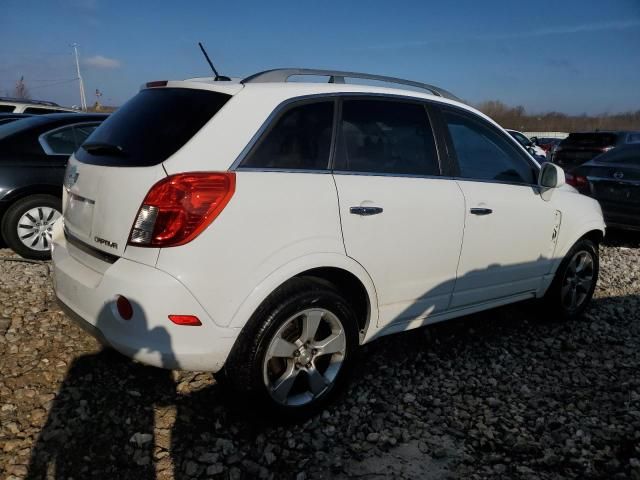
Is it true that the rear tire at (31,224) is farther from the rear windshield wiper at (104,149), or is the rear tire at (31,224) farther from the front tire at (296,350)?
the front tire at (296,350)

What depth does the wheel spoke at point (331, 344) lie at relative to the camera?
8.68 ft

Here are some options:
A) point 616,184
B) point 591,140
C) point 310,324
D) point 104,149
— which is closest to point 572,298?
point 310,324

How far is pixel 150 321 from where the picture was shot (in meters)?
2.15

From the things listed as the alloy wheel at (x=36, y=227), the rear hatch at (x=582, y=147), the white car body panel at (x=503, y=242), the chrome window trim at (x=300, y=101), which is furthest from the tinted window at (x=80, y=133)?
the rear hatch at (x=582, y=147)

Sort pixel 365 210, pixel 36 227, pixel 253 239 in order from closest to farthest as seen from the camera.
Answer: pixel 253 239 < pixel 365 210 < pixel 36 227

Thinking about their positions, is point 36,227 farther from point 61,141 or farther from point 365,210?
point 365,210

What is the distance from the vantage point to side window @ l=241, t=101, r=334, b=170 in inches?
94.0

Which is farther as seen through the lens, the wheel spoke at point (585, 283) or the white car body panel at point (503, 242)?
the wheel spoke at point (585, 283)

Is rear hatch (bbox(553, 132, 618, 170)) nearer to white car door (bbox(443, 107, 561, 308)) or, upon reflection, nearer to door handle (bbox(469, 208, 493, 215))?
white car door (bbox(443, 107, 561, 308))

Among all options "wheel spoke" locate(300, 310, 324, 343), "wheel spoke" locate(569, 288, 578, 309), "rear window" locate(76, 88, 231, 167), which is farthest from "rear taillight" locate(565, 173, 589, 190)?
"rear window" locate(76, 88, 231, 167)

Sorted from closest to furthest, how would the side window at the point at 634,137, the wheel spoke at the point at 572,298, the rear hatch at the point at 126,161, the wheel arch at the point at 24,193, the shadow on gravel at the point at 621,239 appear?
1. the rear hatch at the point at 126,161
2. the wheel spoke at the point at 572,298
3. the wheel arch at the point at 24,193
4. the shadow on gravel at the point at 621,239
5. the side window at the point at 634,137

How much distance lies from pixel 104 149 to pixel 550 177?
2957mm

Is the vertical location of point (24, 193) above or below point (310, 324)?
above

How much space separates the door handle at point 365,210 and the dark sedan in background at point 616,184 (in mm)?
5345
